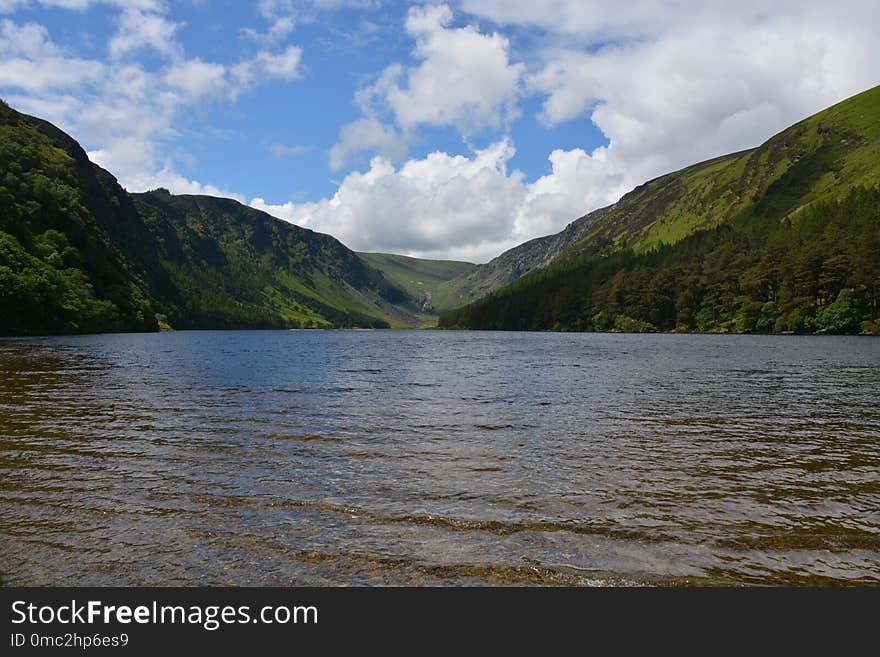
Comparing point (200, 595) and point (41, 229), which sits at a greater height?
point (41, 229)

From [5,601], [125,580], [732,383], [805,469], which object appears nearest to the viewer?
[5,601]

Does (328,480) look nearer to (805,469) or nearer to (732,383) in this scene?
(805,469)

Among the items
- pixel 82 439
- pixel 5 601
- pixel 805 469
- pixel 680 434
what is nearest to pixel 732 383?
pixel 680 434

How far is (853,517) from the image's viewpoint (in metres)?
12.9

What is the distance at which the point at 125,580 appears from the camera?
9.48m

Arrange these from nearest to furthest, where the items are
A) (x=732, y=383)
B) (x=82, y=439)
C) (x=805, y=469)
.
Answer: (x=805, y=469) → (x=82, y=439) → (x=732, y=383)

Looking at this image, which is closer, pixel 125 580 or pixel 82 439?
pixel 125 580

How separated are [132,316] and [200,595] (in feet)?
649

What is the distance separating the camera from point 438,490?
599 inches

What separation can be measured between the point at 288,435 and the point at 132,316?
184 m

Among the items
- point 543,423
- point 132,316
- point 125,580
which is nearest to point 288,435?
point 543,423

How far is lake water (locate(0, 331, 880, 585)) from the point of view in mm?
10219

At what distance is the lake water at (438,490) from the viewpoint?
10219 mm

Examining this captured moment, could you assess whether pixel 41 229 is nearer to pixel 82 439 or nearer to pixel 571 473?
pixel 82 439
